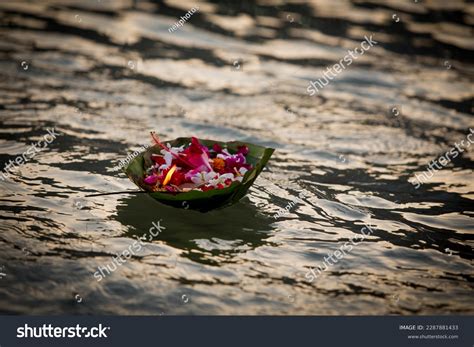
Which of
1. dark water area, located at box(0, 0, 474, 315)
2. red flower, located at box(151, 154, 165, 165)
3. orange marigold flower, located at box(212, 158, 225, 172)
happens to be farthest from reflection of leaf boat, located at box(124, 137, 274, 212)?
dark water area, located at box(0, 0, 474, 315)

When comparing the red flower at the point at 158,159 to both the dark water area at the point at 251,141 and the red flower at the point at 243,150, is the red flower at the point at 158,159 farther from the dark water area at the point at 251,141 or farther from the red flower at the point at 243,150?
the red flower at the point at 243,150

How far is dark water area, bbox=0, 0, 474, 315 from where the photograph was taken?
7.13m

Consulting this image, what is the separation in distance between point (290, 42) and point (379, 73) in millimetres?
2266

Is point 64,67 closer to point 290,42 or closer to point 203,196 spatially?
point 290,42

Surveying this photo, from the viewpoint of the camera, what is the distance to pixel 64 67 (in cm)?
1300

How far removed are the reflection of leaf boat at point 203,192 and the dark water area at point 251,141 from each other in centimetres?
53

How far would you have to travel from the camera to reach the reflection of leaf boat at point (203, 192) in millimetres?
7332

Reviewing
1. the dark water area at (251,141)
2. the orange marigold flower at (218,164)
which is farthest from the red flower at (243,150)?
the dark water area at (251,141)

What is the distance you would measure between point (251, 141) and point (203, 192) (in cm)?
370

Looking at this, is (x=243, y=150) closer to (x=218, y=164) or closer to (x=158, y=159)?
(x=218, y=164)

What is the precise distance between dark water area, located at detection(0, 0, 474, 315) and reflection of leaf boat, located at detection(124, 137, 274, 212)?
1.75ft

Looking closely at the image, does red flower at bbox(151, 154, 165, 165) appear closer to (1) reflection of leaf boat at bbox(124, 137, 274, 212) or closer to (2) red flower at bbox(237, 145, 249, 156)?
(1) reflection of leaf boat at bbox(124, 137, 274, 212)

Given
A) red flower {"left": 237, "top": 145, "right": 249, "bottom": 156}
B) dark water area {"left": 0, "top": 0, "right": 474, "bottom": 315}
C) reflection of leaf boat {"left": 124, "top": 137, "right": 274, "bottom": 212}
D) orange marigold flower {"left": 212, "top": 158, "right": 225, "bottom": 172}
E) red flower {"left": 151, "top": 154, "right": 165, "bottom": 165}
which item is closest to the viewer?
dark water area {"left": 0, "top": 0, "right": 474, "bottom": 315}

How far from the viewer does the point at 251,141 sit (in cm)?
1080
